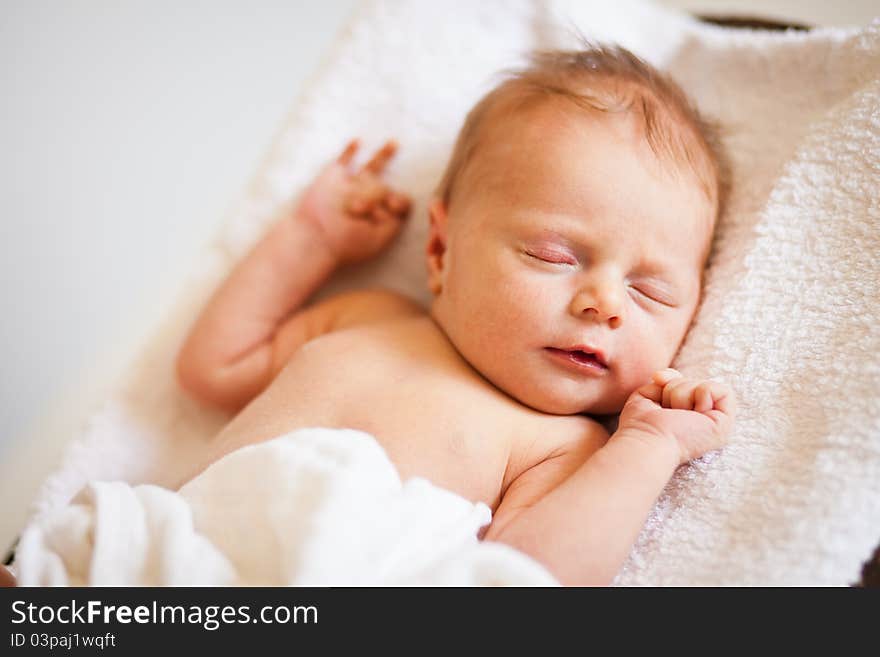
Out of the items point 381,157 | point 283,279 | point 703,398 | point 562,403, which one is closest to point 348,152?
point 381,157

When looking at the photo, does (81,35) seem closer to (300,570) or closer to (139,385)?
(139,385)

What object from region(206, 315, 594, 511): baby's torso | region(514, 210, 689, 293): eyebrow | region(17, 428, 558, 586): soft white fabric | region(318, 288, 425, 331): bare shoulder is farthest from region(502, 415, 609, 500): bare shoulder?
region(318, 288, 425, 331): bare shoulder

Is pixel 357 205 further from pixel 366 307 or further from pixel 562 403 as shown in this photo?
pixel 562 403

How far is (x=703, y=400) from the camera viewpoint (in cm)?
89

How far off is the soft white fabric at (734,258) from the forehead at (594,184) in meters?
0.13

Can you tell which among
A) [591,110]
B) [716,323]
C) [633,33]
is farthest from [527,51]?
[716,323]

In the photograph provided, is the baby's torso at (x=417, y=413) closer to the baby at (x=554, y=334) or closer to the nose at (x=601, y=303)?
the baby at (x=554, y=334)

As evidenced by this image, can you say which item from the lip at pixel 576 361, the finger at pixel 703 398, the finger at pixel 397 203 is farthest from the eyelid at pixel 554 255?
the finger at pixel 397 203

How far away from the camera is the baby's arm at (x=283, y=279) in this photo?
3.84 ft

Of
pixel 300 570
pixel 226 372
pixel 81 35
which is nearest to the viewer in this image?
pixel 300 570

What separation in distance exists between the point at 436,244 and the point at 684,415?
0.46 metres

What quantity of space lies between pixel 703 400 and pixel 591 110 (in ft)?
1.33

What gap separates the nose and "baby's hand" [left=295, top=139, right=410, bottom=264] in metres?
0.46

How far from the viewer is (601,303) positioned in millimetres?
902
